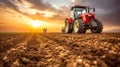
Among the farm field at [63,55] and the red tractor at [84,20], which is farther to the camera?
the red tractor at [84,20]

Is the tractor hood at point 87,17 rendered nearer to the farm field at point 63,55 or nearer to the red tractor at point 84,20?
the red tractor at point 84,20

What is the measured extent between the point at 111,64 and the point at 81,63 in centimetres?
53

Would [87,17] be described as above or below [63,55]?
above

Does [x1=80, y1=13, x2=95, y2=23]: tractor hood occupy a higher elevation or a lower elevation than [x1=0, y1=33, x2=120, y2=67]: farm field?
higher

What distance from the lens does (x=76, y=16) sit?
56.9 feet

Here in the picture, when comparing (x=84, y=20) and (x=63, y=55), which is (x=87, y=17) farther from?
(x=63, y=55)

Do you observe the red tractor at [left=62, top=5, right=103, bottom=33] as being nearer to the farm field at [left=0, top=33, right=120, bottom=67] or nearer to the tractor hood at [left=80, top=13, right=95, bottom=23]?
the tractor hood at [left=80, top=13, right=95, bottom=23]

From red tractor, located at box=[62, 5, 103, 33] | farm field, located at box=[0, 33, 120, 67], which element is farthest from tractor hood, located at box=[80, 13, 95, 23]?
farm field, located at box=[0, 33, 120, 67]

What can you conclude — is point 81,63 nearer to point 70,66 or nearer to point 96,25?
point 70,66

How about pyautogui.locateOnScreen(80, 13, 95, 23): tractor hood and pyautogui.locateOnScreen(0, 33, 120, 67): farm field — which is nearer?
pyautogui.locateOnScreen(0, 33, 120, 67): farm field

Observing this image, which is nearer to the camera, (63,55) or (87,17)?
(63,55)

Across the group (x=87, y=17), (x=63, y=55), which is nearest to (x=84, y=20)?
(x=87, y=17)

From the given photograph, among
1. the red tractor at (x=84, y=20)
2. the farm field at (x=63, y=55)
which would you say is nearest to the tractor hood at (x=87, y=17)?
the red tractor at (x=84, y=20)

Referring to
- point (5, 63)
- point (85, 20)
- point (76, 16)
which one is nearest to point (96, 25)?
point (85, 20)
